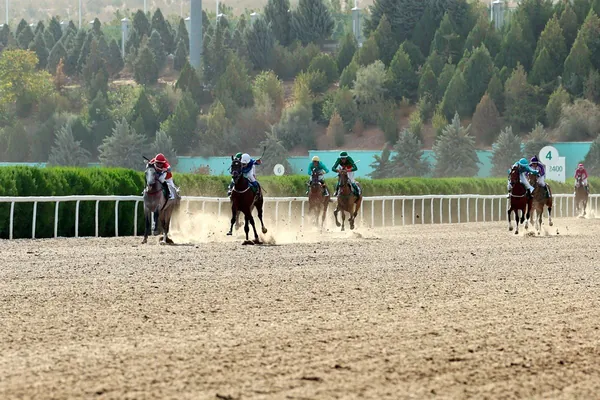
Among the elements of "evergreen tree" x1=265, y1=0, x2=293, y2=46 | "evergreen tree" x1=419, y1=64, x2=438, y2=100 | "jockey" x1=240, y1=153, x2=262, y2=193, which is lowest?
"jockey" x1=240, y1=153, x2=262, y2=193

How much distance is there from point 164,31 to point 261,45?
21045 millimetres

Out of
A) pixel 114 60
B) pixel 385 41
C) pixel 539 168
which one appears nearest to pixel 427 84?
pixel 385 41

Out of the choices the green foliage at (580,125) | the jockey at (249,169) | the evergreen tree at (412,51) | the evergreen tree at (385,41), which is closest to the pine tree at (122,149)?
the evergreen tree at (412,51)

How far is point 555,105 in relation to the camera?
9781 cm

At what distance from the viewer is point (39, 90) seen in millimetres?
126438

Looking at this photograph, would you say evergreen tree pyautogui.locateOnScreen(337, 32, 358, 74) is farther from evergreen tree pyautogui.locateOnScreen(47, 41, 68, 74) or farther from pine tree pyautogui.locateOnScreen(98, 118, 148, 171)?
evergreen tree pyautogui.locateOnScreen(47, 41, 68, 74)

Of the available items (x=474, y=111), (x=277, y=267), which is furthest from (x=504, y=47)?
(x=277, y=267)

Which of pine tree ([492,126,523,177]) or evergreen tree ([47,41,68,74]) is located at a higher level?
evergreen tree ([47,41,68,74])

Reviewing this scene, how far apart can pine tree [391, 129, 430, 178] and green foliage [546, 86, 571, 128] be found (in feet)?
44.4

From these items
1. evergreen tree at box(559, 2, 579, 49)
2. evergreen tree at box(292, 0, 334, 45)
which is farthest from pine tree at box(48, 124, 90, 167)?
evergreen tree at box(559, 2, 579, 49)

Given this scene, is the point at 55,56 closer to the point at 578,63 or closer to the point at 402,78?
the point at 402,78

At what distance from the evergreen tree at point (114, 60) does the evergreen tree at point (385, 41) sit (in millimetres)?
35570

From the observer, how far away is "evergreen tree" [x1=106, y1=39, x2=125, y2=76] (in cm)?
14525

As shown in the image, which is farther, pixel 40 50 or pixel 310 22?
pixel 40 50
